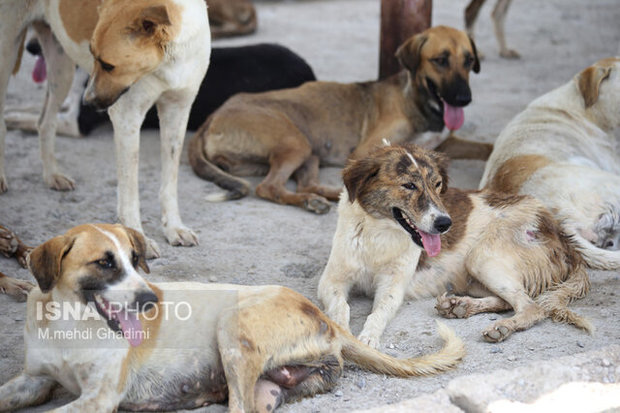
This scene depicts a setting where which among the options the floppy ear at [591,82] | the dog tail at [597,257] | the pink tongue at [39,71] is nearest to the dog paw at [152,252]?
the dog tail at [597,257]

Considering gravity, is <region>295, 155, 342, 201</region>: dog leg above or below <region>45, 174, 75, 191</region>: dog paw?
below

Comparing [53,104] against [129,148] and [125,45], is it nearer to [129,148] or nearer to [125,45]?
[129,148]

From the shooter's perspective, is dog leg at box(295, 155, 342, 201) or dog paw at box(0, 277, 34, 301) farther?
dog leg at box(295, 155, 342, 201)

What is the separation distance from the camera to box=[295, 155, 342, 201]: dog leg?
578cm

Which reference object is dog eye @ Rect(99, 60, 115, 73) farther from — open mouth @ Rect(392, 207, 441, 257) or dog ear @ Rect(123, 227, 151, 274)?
open mouth @ Rect(392, 207, 441, 257)

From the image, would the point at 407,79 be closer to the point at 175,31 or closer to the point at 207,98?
the point at 207,98

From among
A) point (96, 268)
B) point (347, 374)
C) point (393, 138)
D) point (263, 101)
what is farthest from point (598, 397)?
point (263, 101)

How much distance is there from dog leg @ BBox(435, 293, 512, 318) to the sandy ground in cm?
5

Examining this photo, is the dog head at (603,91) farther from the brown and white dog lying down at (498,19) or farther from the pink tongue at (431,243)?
the brown and white dog lying down at (498,19)

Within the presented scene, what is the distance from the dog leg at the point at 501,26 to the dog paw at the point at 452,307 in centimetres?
588

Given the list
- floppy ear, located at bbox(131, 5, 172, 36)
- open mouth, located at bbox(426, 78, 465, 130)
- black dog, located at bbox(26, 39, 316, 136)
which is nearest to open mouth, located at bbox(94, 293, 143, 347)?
floppy ear, located at bbox(131, 5, 172, 36)

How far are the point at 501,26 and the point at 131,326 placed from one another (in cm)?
729

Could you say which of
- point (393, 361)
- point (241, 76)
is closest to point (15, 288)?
point (393, 361)

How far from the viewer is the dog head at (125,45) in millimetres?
4207
